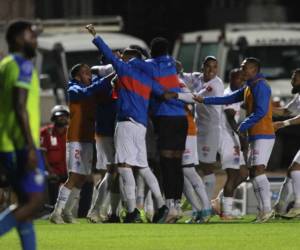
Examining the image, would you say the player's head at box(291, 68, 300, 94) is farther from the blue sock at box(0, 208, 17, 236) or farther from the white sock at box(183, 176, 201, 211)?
the blue sock at box(0, 208, 17, 236)

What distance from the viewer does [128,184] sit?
18469 mm

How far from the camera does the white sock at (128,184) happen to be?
60.6 ft

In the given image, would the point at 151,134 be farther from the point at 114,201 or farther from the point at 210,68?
the point at 210,68

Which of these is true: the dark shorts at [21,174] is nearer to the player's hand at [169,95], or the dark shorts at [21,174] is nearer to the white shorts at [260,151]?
the player's hand at [169,95]

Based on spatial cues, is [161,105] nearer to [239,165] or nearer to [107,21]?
[239,165]

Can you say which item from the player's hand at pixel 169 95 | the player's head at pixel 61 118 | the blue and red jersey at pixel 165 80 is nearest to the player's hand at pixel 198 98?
the blue and red jersey at pixel 165 80

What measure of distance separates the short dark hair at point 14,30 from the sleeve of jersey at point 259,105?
593cm

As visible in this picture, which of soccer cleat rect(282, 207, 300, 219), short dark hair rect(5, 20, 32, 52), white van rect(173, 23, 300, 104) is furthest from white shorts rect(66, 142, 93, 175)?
white van rect(173, 23, 300, 104)

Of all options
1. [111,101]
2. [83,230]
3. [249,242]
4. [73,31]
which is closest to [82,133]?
[111,101]

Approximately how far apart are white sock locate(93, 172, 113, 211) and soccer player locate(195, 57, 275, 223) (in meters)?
1.47

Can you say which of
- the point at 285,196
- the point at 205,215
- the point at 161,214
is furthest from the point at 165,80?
the point at 285,196

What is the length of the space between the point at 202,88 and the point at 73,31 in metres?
12.4

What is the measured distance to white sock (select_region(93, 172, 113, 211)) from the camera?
19.4 metres

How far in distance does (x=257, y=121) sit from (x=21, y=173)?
6243mm
